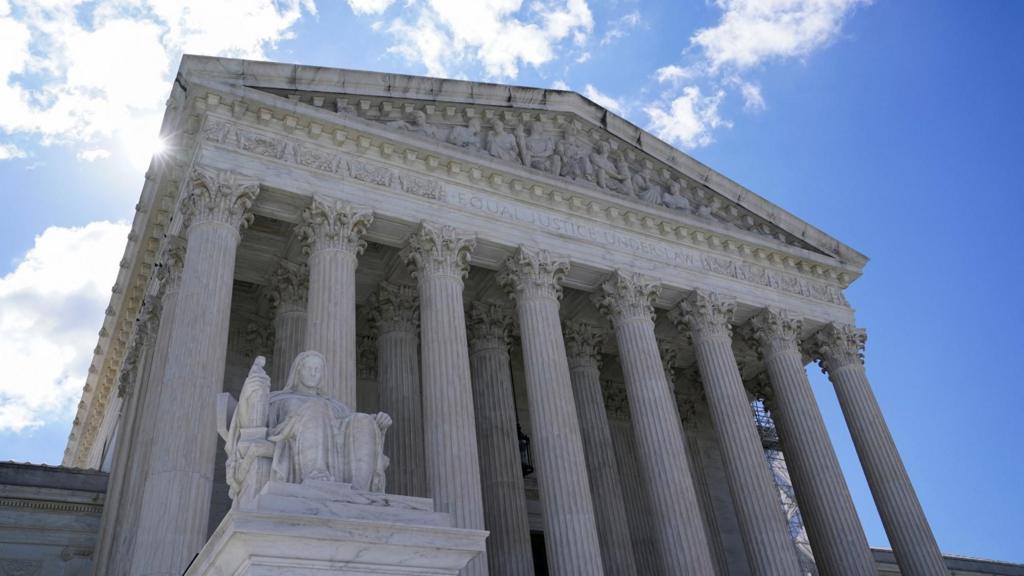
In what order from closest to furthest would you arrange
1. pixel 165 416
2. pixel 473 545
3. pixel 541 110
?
pixel 473 545
pixel 165 416
pixel 541 110

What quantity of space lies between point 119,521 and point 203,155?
8.29 meters

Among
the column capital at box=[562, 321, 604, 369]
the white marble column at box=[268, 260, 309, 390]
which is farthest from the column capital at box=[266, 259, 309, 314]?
the column capital at box=[562, 321, 604, 369]

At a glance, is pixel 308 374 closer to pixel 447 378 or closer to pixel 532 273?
pixel 447 378

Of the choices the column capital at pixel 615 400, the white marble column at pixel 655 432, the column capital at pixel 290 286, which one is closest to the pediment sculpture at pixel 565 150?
the white marble column at pixel 655 432

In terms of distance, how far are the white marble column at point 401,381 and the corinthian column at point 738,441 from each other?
835 centimetres

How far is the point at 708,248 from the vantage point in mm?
26891

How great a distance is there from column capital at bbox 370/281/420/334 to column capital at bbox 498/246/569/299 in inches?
112

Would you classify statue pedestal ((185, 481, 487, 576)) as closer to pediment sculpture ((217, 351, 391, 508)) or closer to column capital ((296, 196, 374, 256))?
pediment sculpture ((217, 351, 391, 508))

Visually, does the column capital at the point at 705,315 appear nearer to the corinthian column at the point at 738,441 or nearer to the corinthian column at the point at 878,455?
the corinthian column at the point at 738,441

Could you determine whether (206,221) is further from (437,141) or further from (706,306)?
(706,306)

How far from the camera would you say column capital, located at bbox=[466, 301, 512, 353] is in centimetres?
2544

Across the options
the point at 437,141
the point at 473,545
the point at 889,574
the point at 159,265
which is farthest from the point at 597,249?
the point at 889,574

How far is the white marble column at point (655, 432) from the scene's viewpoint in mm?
20250

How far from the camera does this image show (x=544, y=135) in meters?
26.2
